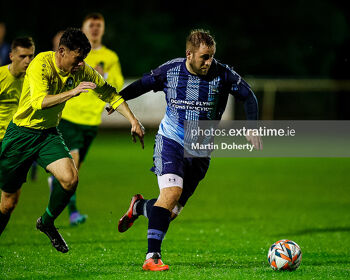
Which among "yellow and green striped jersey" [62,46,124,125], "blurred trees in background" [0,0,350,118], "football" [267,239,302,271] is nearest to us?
"football" [267,239,302,271]

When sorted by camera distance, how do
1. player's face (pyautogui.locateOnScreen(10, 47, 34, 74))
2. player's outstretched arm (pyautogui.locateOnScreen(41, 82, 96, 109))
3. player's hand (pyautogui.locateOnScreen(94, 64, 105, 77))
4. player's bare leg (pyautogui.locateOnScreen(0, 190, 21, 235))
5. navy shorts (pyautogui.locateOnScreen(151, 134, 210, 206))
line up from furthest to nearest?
player's hand (pyautogui.locateOnScreen(94, 64, 105, 77)), player's face (pyautogui.locateOnScreen(10, 47, 34, 74)), player's bare leg (pyautogui.locateOnScreen(0, 190, 21, 235)), navy shorts (pyautogui.locateOnScreen(151, 134, 210, 206)), player's outstretched arm (pyautogui.locateOnScreen(41, 82, 96, 109))

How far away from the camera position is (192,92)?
22.8 feet

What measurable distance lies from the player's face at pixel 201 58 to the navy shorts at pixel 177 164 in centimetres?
71

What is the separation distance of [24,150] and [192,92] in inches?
66.1

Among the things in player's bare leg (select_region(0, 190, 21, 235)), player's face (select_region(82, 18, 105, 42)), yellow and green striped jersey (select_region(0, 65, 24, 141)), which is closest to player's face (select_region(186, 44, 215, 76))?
yellow and green striped jersey (select_region(0, 65, 24, 141))

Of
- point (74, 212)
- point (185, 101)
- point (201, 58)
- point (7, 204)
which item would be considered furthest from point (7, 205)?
point (74, 212)

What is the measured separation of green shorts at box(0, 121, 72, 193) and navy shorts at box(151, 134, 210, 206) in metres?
0.92

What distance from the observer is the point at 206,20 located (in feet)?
108

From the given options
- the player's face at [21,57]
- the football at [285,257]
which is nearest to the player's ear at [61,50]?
the player's face at [21,57]

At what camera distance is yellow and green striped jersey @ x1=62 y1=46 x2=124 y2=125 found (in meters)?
10.2

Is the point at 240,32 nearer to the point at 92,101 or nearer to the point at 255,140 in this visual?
the point at 92,101

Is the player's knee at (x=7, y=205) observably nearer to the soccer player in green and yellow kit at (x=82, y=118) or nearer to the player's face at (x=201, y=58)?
the player's face at (x=201, y=58)

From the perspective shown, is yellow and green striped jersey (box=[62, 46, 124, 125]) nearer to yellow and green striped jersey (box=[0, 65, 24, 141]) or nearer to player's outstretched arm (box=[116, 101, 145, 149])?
yellow and green striped jersey (box=[0, 65, 24, 141])

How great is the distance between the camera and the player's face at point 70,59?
264 inches
